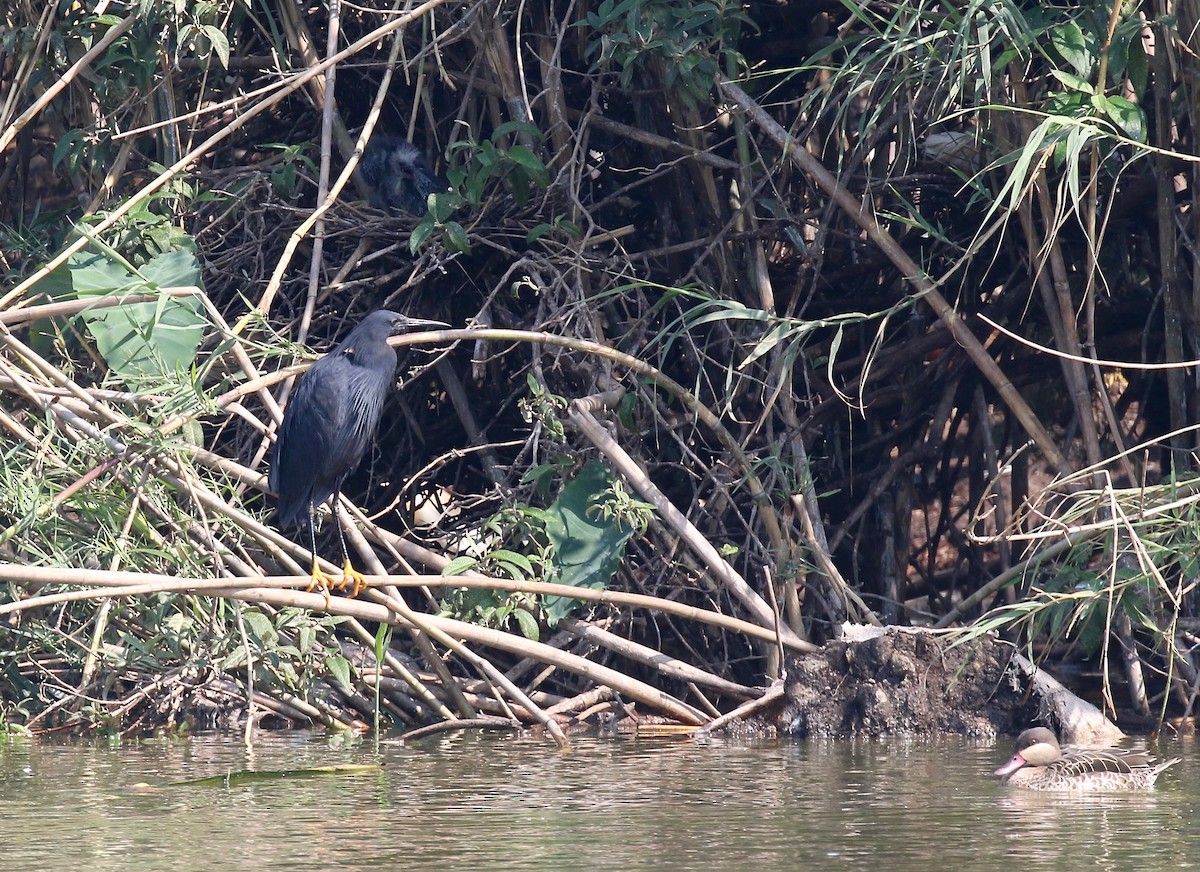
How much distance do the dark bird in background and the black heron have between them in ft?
2.71

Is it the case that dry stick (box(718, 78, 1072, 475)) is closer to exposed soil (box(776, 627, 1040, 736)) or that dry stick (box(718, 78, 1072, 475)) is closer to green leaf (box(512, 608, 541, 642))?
exposed soil (box(776, 627, 1040, 736))

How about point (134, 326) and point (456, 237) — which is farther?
point (456, 237)

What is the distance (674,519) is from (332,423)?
111cm

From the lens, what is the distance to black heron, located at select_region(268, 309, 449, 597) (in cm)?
478

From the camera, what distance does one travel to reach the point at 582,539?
16.7 feet

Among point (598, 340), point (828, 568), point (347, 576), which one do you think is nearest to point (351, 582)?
point (347, 576)

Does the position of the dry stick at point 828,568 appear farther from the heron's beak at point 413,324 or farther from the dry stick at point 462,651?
the heron's beak at point 413,324

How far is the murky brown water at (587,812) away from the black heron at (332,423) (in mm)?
788

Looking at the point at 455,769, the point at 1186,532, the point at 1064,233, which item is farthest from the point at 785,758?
the point at 1064,233

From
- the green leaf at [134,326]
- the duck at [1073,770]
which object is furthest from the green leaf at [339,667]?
the duck at [1073,770]

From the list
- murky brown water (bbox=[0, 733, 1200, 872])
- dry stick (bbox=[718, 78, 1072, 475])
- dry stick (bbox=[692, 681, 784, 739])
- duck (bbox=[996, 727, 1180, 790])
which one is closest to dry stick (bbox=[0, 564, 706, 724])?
dry stick (bbox=[692, 681, 784, 739])

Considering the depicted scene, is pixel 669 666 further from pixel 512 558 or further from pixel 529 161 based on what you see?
pixel 529 161

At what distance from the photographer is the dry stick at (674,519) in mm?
4910

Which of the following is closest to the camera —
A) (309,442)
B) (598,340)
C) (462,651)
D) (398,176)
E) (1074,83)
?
(1074,83)
